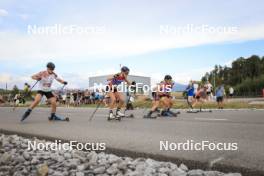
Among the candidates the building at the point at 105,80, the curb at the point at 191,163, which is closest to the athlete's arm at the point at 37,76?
the curb at the point at 191,163

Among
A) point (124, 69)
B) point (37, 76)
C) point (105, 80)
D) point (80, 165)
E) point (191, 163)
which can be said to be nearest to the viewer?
point (191, 163)

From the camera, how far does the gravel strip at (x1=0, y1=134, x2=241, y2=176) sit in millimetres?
4947

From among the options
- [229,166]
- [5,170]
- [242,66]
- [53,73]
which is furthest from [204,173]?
[242,66]

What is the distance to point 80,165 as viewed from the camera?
5676mm

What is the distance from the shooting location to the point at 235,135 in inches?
311

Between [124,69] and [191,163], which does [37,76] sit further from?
[191,163]

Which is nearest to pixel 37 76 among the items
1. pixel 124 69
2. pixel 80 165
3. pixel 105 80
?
pixel 124 69

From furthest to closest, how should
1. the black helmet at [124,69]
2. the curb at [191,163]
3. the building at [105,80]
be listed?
the building at [105,80] < the black helmet at [124,69] < the curb at [191,163]

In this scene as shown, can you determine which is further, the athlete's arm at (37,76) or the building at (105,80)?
the building at (105,80)

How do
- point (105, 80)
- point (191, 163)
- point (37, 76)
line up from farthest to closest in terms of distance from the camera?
point (105, 80) < point (37, 76) < point (191, 163)

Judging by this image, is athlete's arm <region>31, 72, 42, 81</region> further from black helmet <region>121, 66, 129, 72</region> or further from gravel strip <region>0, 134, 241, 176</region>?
gravel strip <region>0, 134, 241, 176</region>

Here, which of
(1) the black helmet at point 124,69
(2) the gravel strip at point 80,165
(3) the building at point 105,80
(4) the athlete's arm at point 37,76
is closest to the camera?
(2) the gravel strip at point 80,165

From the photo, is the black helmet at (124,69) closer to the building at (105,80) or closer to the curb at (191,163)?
the curb at (191,163)

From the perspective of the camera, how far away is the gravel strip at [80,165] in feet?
16.2
